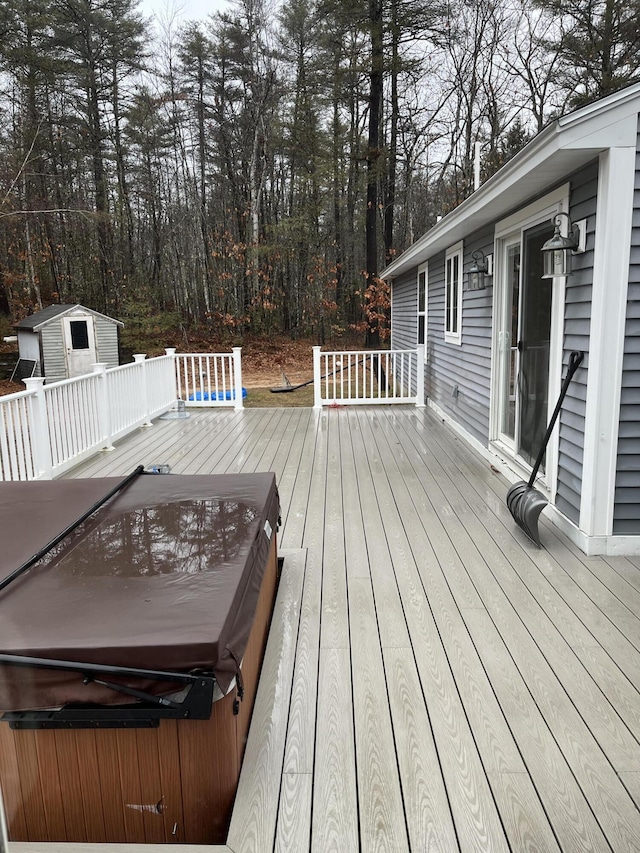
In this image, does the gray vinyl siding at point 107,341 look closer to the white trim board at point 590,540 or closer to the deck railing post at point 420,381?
the deck railing post at point 420,381

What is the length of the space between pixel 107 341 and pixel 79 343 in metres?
0.80

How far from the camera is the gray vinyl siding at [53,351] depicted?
44.8 feet

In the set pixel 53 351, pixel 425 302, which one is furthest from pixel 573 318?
pixel 53 351

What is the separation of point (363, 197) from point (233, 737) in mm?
19894

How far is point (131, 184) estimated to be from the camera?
19.2 m

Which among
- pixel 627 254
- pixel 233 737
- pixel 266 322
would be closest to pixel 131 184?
pixel 266 322

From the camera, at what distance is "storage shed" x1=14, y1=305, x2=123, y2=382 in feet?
44.9

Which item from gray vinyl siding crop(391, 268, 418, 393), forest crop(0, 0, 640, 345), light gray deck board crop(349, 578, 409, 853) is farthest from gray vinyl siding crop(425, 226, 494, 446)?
forest crop(0, 0, 640, 345)

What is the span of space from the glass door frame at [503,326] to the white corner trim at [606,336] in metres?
0.52

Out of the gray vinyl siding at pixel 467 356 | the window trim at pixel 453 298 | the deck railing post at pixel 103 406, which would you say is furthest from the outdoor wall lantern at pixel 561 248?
the deck railing post at pixel 103 406

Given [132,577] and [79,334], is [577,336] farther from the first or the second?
[79,334]

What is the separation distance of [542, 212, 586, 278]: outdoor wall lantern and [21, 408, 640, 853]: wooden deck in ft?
5.30

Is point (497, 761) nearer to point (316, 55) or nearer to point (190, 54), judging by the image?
point (316, 55)

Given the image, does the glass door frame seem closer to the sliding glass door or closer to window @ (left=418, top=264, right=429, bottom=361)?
the sliding glass door
